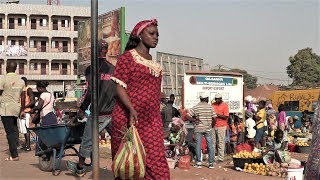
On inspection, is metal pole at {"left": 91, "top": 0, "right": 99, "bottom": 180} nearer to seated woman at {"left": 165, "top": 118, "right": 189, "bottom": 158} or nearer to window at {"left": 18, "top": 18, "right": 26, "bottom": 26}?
seated woman at {"left": 165, "top": 118, "right": 189, "bottom": 158}

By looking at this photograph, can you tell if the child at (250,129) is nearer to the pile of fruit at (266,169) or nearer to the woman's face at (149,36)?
the pile of fruit at (266,169)

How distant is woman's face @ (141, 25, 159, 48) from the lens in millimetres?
4520

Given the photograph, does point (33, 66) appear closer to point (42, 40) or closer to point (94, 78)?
point (42, 40)

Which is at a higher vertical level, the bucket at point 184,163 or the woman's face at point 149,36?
the woman's face at point 149,36

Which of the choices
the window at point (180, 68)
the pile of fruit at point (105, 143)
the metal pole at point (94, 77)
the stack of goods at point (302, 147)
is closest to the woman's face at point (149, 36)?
the metal pole at point (94, 77)

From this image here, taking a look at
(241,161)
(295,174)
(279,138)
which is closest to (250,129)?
(279,138)

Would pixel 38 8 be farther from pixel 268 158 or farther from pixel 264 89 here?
pixel 268 158

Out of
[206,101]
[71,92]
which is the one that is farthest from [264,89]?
[206,101]

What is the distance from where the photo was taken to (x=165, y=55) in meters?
16.2

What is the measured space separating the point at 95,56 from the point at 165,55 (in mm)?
10966

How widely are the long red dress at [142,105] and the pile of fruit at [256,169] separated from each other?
5547 millimetres

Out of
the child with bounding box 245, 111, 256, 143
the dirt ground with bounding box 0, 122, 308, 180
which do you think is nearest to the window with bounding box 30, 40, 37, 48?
the child with bounding box 245, 111, 256, 143

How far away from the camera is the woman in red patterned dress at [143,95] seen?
4441 mm

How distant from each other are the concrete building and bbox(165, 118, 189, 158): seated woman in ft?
167
